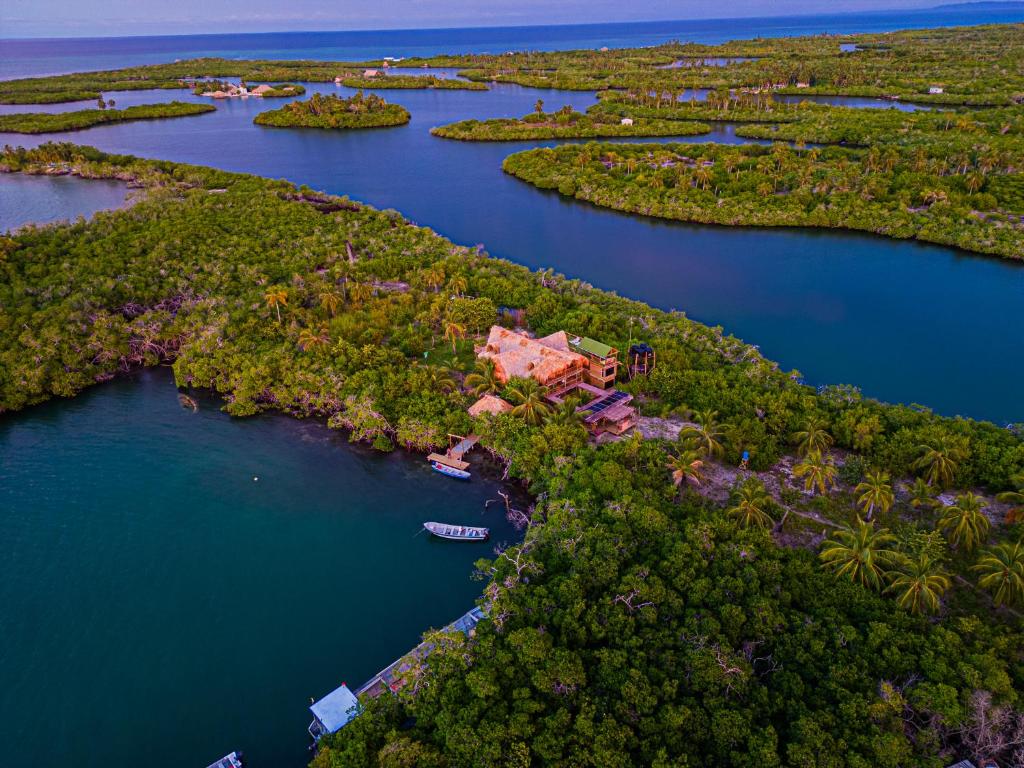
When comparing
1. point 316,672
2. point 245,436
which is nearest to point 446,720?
point 316,672

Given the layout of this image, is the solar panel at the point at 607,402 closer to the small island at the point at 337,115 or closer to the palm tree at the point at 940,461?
the palm tree at the point at 940,461

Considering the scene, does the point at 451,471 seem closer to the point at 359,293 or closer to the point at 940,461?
the point at 359,293

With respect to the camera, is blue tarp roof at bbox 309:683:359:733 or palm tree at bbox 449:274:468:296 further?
palm tree at bbox 449:274:468:296

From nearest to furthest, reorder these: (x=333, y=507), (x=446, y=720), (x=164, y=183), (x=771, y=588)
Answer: (x=446, y=720)
(x=771, y=588)
(x=333, y=507)
(x=164, y=183)

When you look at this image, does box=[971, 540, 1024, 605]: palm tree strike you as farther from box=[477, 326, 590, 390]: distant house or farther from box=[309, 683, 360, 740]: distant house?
box=[309, 683, 360, 740]: distant house

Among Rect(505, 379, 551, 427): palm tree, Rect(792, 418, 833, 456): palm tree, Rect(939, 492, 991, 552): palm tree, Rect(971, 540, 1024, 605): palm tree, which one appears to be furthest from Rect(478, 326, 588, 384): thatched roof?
Rect(971, 540, 1024, 605): palm tree

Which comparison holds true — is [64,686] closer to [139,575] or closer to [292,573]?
[139,575]
